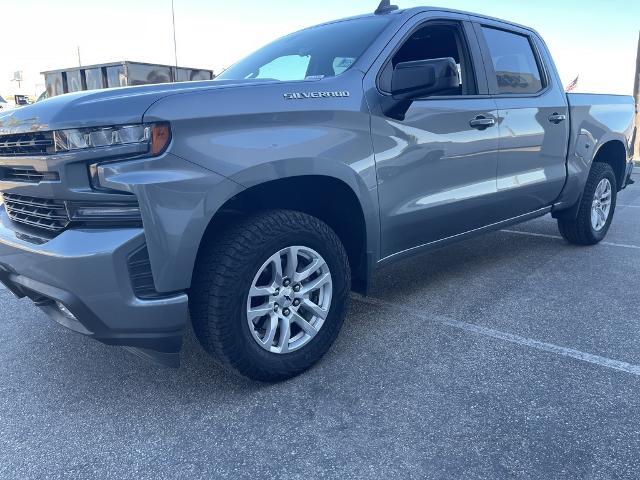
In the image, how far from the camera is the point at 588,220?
4.79m

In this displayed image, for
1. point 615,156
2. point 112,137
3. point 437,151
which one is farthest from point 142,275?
point 615,156

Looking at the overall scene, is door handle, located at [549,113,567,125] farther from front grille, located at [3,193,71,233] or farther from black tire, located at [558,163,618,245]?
front grille, located at [3,193,71,233]

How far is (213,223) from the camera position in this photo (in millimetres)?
2361

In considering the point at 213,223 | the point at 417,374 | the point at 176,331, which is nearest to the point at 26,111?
the point at 213,223

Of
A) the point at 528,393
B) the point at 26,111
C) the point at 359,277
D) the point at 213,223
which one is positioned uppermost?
the point at 26,111

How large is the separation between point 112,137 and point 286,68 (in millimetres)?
1504

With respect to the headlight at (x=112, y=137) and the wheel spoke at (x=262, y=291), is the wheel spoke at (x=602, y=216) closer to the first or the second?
the wheel spoke at (x=262, y=291)

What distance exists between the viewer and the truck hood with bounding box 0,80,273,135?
197 cm

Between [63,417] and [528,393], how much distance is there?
203cm

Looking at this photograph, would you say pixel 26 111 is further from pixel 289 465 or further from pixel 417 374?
pixel 417 374

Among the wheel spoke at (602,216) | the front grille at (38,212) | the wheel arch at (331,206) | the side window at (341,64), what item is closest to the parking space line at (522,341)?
the wheel arch at (331,206)

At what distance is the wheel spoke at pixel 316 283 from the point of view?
253 cm

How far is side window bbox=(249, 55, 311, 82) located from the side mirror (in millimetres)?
553

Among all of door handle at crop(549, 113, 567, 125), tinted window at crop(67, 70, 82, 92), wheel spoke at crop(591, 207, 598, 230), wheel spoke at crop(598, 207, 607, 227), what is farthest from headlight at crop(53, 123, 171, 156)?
tinted window at crop(67, 70, 82, 92)
